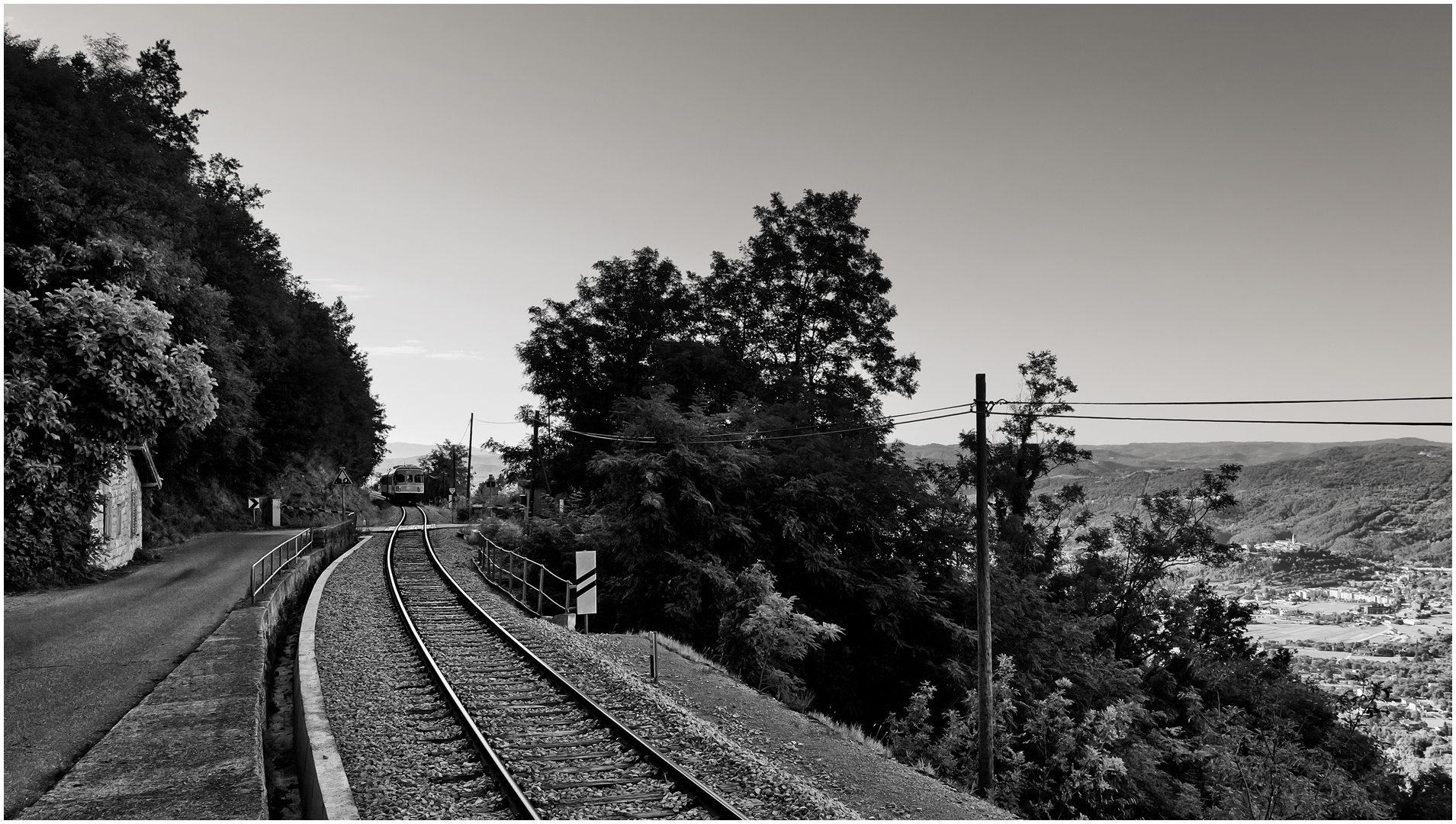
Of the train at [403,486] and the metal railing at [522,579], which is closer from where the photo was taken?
the metal railing at [522,579]

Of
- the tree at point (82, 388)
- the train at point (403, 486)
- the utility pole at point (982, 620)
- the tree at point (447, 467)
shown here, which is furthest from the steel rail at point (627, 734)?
the tree at point (447, 467)

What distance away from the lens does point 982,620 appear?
15.4 meters

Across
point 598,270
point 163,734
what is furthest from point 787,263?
point 163,734

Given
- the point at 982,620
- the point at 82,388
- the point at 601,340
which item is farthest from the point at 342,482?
the point at 982,620

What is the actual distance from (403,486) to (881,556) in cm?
5435

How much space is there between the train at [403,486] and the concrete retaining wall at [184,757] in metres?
63.0

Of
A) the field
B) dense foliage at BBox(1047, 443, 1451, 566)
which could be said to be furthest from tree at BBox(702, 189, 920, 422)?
the field

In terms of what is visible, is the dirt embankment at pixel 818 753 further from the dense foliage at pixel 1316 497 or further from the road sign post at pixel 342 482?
the road sign post at pixel 342 482

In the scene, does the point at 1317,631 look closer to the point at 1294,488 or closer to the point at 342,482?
the point at 1294,488

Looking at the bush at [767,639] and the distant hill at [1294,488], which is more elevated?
the distant hill at [1294,488]

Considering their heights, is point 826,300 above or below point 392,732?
above

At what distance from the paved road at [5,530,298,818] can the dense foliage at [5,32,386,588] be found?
2.21 m

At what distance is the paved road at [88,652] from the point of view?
27.7 feet

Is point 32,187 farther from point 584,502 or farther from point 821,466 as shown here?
point 584,502
